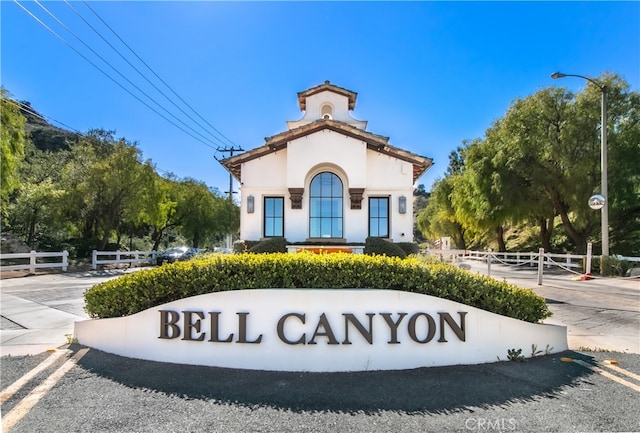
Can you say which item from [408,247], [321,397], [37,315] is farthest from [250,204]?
[321,397]

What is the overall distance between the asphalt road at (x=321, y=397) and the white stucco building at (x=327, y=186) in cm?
915

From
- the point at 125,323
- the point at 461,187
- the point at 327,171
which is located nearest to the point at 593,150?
the point at 461,187

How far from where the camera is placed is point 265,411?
12.8 feet

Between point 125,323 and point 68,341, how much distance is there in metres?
1.47

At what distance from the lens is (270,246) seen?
523 inches

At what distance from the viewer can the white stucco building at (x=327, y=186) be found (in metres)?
14.2

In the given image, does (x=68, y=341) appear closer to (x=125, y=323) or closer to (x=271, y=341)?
(x=125, y=323)

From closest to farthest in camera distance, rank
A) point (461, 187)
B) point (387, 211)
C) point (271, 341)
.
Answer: point (271, 341)
point (387, 211)
point (461, 187)

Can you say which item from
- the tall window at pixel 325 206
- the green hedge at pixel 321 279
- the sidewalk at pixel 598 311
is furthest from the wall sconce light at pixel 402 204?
the green hedge at pixel 321 279

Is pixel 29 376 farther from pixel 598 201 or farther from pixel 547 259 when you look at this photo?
pixel 547 259

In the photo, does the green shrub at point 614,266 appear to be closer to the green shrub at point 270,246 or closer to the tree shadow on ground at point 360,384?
the green shrub at point 270,246

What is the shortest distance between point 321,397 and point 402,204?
10991mm

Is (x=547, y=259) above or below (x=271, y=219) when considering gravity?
below

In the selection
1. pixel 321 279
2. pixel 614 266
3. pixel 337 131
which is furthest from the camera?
Result: pixel 614 266
